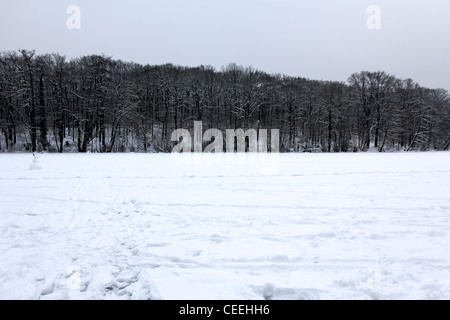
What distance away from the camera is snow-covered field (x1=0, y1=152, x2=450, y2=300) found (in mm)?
3941

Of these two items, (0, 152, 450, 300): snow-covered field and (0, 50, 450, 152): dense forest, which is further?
(0, 50, 450, 152): dense forest

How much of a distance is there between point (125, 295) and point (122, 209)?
15.4ft

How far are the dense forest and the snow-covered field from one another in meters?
37.3

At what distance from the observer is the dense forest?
45.0m

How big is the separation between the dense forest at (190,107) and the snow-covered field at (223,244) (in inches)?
1470

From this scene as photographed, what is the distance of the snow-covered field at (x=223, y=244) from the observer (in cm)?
394

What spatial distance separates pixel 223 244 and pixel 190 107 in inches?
2249

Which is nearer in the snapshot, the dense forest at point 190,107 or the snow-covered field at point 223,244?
the snow-covered field at point 223,244

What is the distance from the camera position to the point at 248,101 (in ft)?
181

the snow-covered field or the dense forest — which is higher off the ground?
the dense forest

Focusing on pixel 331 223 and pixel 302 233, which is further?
pixel 331 223
